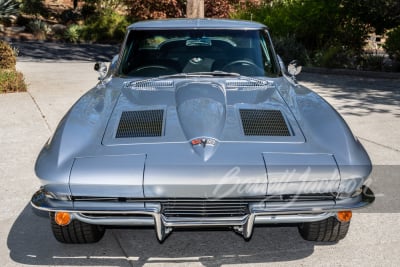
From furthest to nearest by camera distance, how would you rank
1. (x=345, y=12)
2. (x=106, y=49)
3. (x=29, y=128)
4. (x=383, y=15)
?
1. (x=106, y=49)
2. (x=345, y=12)
3. (x=383, y=15)
4. (x=29, y=128)

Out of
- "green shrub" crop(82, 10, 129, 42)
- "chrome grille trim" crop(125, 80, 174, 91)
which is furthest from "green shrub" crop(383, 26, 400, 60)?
"green shrub" crop(82, 10, 129, 42)

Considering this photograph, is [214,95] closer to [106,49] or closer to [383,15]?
[383,15]

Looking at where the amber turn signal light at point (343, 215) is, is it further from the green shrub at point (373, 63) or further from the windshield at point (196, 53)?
the green shrub at point (373, 63)

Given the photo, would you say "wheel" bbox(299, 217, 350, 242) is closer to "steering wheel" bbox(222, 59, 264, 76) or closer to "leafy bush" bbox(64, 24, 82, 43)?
"steering wheel" bbox(222, 59, 264, 76)

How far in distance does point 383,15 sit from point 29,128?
31.0 ft

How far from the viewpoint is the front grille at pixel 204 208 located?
295 centimetres

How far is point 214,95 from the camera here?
3.83m

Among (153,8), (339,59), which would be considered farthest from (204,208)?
(153,8)

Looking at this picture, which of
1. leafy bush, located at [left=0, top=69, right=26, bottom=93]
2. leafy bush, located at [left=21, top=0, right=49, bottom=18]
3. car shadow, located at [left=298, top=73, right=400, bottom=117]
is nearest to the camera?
car shadow, located at [left=298, top=73, right=400, bottom=117]

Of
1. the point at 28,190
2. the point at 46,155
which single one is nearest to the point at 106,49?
the point at 28,190


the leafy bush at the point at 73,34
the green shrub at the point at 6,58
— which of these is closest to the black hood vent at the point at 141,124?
the green shrub at the point at 6,58

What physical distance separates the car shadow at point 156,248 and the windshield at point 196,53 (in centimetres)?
147

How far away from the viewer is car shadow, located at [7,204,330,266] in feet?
11.5

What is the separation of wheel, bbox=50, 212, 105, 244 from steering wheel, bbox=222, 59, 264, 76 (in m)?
1.85
